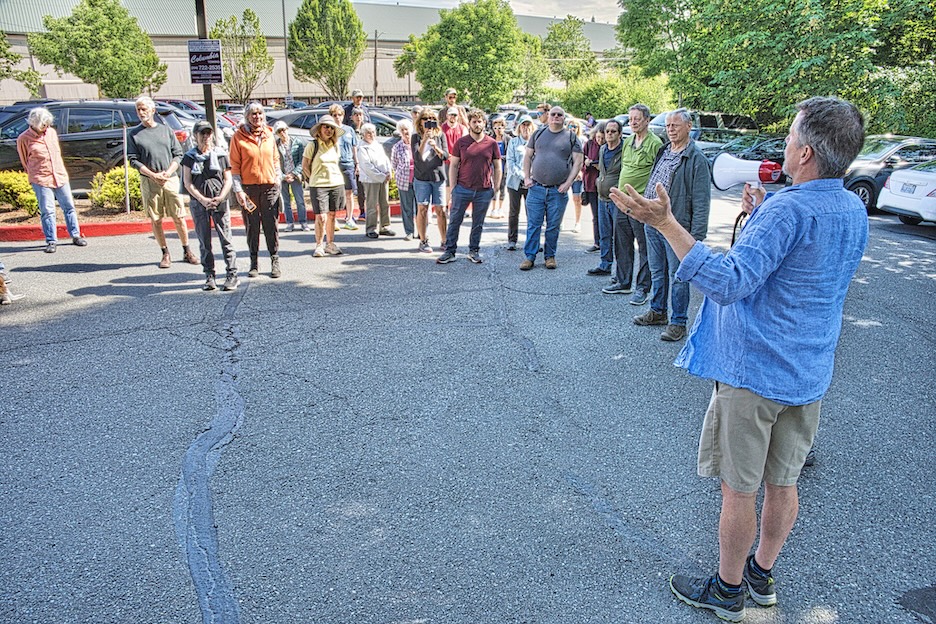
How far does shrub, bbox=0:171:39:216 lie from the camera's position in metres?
10.0

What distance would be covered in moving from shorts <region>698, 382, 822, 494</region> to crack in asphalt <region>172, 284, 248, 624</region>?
2006 millimetres

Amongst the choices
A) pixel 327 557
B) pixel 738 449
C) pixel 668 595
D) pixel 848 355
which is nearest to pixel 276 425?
pixel 327 557

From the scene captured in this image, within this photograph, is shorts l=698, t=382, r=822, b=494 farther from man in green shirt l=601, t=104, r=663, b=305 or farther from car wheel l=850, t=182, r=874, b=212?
car wheel l=850, t=182, r=874, b=212

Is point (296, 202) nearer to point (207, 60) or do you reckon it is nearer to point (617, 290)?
point (207, 60)

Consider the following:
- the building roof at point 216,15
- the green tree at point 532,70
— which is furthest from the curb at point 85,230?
the building roof at point 216,15

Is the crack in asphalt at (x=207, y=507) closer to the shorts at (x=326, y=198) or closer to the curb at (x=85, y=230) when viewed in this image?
the shorts at (x=326, y=198)

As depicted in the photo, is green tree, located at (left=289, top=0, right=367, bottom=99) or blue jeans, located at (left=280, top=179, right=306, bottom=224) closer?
blue jeans, located at (left=280, top=179, right=306, bottom=224)

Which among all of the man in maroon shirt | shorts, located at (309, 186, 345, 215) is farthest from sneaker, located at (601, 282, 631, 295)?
shorts, located at (309, 186, 345, 215)

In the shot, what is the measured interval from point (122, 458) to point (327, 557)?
159cm

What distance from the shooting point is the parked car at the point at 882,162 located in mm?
12797

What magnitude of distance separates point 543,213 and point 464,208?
40.6 inches

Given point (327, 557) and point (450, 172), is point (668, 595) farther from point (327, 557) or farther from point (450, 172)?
point (450, 172)

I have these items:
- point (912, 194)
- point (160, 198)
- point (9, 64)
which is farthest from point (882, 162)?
point (9, 64)

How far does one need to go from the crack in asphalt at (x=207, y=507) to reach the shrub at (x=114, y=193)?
669cm
